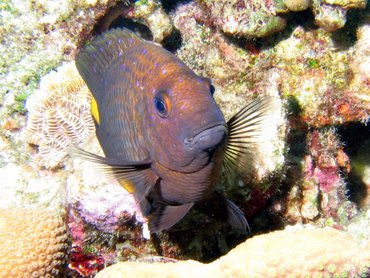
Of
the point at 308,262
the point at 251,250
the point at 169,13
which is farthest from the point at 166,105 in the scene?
the point at 169,13

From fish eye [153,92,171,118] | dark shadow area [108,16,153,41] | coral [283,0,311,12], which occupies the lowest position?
fish eye [153,92,171,118]

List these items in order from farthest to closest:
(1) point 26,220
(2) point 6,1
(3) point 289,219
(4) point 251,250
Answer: (2) point 6,1, (3) point 289,219, (1) point 26,220, (4) point 251,250

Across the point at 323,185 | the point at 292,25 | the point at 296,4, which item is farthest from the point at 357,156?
the point at 296,4

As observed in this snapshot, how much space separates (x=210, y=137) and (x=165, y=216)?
4.15 ft

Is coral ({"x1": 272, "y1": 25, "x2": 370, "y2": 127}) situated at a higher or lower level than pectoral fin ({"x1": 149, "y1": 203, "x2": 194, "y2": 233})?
higher

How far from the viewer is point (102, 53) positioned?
3424 mm

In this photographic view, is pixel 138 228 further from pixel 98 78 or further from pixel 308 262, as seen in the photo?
pixel 308 262

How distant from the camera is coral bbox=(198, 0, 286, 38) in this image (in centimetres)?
474

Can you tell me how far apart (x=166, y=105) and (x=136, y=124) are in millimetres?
499

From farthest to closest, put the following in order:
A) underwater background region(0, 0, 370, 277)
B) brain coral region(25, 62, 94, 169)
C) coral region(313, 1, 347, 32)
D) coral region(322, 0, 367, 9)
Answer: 1. brain coral region(25, 62, 94, 169)
2. coral region(313, 1, 347, 32)
3. coral region(322, 0, 367, 9)
4. underwater background region(0, 0, 370, 277)

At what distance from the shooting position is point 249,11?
188 inches

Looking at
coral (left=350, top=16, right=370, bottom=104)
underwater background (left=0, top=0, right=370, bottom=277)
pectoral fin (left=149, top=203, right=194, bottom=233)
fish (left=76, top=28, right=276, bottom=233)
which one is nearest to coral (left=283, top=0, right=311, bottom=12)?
underwater background (left=0, top=0, right=370, bottom=277)

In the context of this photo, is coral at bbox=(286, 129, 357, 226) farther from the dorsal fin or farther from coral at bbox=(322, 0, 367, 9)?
the dorsal fin

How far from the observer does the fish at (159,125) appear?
7.80 feet
